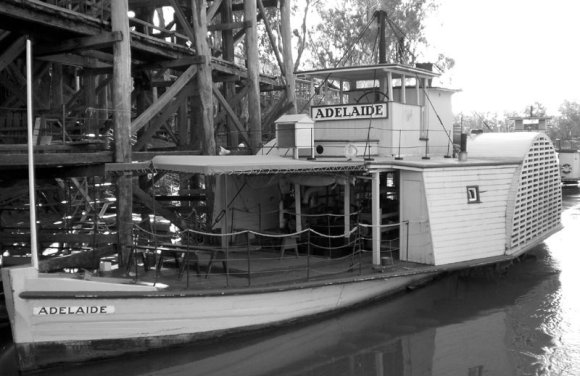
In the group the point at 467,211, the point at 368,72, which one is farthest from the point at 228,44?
the point at 467,211

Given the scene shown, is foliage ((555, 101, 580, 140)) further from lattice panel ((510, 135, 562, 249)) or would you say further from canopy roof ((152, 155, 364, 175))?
canopy roof ((152, 155, 364, 175))

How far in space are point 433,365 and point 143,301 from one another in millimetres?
4364

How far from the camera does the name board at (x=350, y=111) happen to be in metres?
11.8

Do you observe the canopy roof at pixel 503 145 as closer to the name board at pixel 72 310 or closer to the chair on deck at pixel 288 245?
the chair on deck at pixel 288 245

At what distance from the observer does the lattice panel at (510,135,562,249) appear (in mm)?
12070

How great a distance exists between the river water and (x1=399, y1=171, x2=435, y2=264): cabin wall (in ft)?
3.34

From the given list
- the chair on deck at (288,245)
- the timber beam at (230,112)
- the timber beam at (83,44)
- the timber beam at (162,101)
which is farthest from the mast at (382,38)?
the timber beam at (83,44)

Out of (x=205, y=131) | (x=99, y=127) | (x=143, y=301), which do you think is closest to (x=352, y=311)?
(x=143, y=301)

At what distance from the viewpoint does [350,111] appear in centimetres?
1209

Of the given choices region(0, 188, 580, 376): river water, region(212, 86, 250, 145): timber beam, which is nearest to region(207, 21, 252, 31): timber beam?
region(212, 86, 250, 145): timber beam

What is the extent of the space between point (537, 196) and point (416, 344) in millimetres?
5535

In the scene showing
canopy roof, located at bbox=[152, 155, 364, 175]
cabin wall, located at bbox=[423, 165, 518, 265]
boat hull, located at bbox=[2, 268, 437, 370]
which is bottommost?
boat hull, located at bbox=[2, 268, 437, 370]

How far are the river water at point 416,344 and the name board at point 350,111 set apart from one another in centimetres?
366

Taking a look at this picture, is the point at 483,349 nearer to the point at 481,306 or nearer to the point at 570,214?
the point at 481,306
